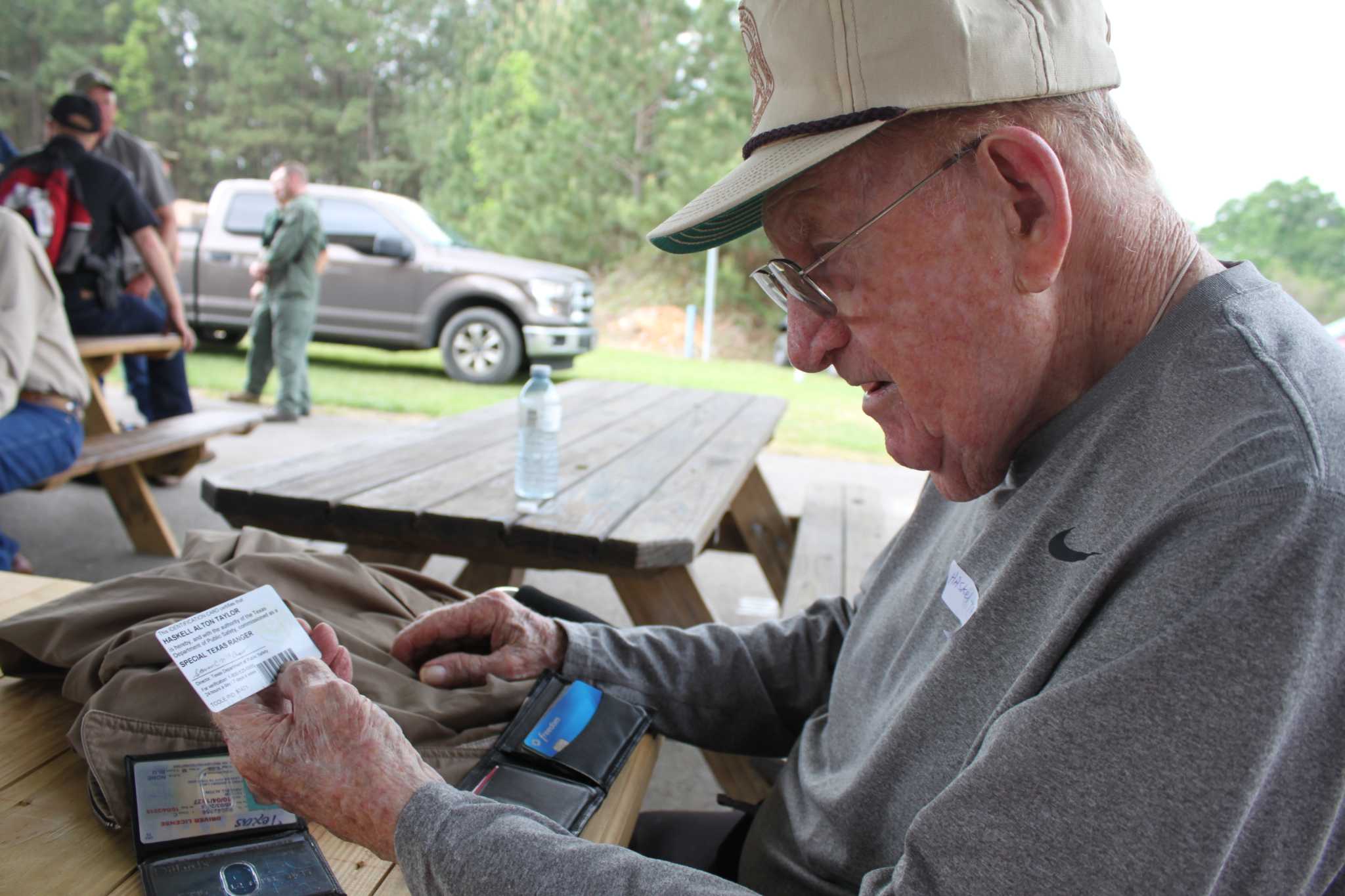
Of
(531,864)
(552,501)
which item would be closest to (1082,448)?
(531,864)

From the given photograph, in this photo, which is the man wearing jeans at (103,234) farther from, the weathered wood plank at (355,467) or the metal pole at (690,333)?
the metal pole at (690,333)

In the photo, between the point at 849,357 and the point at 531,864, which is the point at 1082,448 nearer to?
the point at 849,357

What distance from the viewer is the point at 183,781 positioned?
110 cm

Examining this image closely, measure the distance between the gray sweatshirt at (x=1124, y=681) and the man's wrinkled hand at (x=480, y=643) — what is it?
389mm

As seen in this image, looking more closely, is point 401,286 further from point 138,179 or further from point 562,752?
point 562,752

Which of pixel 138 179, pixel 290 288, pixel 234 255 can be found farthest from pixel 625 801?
pixel 234 255

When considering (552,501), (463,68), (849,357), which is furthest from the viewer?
(463,68)

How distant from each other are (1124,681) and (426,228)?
35.0 ft

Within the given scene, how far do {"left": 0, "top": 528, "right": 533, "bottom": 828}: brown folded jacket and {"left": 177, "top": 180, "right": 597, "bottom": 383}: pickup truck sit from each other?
871 centimetres

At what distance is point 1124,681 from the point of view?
76 cm

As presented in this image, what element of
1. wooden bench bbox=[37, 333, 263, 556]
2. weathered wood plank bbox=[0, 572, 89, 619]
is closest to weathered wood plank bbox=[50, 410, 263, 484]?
wooden bench bbox=[37, 333, 263, 556]

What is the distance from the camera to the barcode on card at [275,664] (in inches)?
46.1

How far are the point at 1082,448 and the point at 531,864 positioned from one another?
67 centimetres

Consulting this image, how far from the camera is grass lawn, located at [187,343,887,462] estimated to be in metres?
8.27
